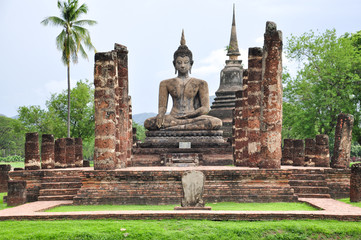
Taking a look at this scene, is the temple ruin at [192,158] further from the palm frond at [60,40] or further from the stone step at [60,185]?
the palm frond at [60,40]

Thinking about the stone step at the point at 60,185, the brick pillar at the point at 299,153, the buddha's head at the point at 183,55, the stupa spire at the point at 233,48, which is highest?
the stupa spire at the point at 233,48

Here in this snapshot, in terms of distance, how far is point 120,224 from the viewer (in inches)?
307

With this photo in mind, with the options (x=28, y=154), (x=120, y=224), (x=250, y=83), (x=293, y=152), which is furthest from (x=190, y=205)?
(x=293, y=152)

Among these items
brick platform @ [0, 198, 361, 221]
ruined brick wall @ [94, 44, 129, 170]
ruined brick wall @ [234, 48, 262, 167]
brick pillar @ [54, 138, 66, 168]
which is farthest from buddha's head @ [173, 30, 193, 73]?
brick platform @ [0, 198, 361, 221]

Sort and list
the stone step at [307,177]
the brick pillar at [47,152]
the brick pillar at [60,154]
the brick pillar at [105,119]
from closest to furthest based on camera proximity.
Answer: the brick pillar at [105,119]
the stone step at [307,177]
the brick pillar at [47,152]
the brick pillar at [60,154]

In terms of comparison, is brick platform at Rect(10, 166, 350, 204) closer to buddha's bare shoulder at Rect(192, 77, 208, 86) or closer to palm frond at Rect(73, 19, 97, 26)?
buddha's bare shoulder at Rect(192, 77, 208, 86)

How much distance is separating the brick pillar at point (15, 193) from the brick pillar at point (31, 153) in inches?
86.9

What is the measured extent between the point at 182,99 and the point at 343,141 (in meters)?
6.64

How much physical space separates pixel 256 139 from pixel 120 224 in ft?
20.8

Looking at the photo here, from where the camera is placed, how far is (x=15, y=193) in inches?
446

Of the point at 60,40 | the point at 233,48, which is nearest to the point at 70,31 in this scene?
the point at 60,40

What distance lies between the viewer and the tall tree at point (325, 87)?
76.1ft

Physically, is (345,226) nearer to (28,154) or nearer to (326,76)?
(28,154)

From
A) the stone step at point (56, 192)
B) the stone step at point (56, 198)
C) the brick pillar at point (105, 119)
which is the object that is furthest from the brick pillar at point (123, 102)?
the stone step at point (56, 198)
